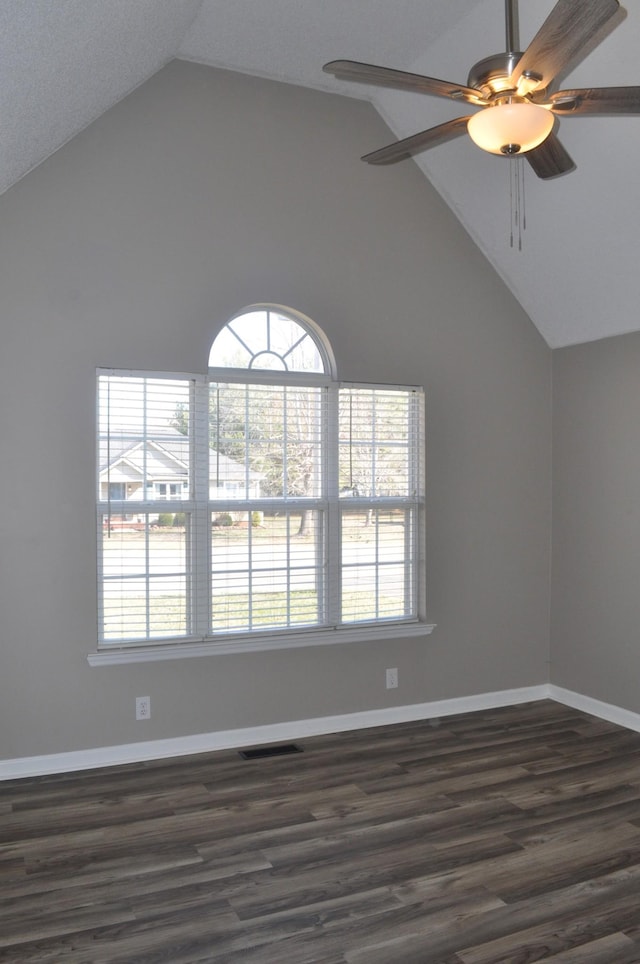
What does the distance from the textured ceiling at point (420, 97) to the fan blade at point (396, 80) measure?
1.54 feet

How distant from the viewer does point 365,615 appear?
4.59 metres

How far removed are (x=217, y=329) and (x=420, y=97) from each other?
1715 mm

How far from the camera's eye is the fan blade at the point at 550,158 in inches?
110

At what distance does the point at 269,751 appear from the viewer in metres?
4.17

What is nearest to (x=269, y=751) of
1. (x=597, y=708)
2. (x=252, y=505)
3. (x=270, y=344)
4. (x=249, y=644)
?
(x=249, y=644)

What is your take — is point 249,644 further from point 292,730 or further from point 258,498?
point 258,498

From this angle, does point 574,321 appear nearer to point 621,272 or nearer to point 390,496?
point 621,272

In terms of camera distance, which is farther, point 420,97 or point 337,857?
point 420,97

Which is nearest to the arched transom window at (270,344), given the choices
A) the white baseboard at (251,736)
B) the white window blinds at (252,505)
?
the white window blinds at (252,505)

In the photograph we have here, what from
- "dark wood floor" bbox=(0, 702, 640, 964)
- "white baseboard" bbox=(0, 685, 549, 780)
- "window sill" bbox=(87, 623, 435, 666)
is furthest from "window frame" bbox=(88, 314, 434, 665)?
"dark wood floor" bbox=(0, 702, 640, 964)

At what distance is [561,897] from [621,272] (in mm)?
3141

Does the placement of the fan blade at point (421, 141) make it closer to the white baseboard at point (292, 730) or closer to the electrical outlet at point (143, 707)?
the electrical outlet at point (143, 707)

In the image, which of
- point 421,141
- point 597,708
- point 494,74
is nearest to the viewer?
point 494,74

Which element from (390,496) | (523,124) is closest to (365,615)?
(390,496)
